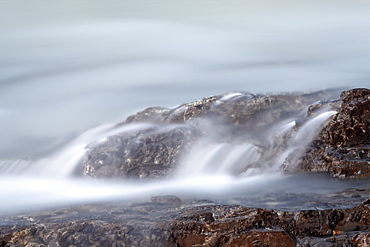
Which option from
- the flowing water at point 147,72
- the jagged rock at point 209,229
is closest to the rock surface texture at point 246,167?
the jagged rock at point 209,229

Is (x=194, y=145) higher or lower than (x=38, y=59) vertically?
lower

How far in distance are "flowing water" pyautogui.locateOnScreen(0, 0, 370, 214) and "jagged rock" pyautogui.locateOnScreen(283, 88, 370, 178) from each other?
0.87ft

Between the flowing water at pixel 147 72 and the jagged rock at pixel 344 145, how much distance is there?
0.26m

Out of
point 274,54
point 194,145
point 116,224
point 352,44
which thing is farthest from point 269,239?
point 352,44

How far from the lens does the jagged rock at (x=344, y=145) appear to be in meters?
6.84

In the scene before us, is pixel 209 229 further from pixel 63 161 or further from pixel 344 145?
pixel 63 161

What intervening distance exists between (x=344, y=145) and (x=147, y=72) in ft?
29.8

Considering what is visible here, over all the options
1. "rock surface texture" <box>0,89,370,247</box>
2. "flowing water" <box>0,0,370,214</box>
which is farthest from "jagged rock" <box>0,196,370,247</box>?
"flowing water" <box>0,0,370,214</box>

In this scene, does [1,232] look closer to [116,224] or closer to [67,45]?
[116,224]

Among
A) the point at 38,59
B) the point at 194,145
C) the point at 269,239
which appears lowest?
the point at 269,239

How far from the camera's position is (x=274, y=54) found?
1628 centimetres

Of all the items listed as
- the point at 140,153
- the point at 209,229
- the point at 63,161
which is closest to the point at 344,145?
the point at 209,229

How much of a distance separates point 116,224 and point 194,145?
2.94m

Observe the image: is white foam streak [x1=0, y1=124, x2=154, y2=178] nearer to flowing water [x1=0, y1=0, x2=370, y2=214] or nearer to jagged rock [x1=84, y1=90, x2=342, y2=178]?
flowing water [x1=0, y1=0, x2=370, y2=214]
